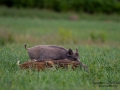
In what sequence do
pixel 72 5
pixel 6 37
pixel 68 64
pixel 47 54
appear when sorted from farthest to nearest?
pixel 72 5
pixel 6 37
pixel 47 54
pixel 68 64

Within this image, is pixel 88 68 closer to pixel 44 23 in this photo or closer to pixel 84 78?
pixel 84 78

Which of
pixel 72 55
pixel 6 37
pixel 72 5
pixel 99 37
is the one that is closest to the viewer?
pixel 72 55

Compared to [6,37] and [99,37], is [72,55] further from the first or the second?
[99,37]

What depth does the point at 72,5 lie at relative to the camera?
47844 millimetres

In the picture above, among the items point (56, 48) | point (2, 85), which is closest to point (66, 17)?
point (56, 48)

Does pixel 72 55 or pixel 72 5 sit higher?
pixel 72 55

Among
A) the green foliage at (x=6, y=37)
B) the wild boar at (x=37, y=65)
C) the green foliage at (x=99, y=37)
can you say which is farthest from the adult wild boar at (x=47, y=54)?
the green foliage at (x=99, y=37)

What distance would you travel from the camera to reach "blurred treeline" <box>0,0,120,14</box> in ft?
152

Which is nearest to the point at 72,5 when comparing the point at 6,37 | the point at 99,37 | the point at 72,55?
the point at 99,37

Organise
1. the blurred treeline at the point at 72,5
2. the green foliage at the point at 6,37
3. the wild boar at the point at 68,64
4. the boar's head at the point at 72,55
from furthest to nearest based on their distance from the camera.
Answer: the blurred treeline at the point at 72,5, the green foliage at the point at 6,37, the boar's head at the point at 72,55, the wild boar at the point at 68,64

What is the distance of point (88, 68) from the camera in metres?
7.94

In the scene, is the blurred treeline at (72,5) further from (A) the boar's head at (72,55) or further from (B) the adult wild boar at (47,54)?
(A) the boar's head at (72,55)

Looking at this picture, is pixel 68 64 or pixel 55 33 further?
pixel 55 33

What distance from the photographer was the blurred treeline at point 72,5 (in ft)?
152
